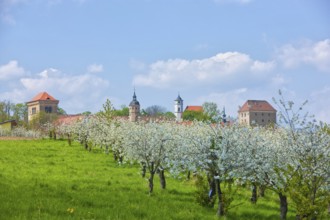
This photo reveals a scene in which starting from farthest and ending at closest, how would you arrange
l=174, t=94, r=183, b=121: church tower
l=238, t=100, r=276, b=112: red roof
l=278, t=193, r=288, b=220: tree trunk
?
l=174, t=94, r=183, b=121: church tower < l=238, t=100, r=276, b=112: red roof < l=278, t=193, r=288, b=220: tree trunk

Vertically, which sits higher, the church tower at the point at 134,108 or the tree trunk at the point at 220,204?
the church tower at the point at 134,108

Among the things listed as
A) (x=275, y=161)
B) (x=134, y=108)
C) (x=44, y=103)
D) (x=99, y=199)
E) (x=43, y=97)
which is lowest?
(x=99, y=199)

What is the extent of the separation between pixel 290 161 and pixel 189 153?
12.8 feet

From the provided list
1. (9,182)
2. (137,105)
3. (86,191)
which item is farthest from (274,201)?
(137,105)

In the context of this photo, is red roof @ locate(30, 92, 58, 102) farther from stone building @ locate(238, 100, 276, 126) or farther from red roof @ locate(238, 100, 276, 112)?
red roof @ locate(238, 100, 276, 112)

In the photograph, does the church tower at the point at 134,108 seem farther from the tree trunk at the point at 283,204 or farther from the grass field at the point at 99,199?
the tree trunk at the point at 283,204

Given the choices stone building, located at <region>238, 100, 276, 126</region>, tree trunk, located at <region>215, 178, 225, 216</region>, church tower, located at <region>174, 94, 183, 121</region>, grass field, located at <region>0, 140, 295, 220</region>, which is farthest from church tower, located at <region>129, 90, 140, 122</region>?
tree trunk, located at <region>215, 178, 225, 216</region>

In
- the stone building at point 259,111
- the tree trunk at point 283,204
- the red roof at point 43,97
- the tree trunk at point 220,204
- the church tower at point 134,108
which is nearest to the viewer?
the tree trunk at point 220,204

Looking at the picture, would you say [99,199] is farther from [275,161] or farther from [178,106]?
[178,106]

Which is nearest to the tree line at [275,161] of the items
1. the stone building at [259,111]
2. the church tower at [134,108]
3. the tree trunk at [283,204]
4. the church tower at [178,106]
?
the tree trunk at [283,204]

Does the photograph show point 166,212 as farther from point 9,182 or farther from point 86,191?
point 9,182

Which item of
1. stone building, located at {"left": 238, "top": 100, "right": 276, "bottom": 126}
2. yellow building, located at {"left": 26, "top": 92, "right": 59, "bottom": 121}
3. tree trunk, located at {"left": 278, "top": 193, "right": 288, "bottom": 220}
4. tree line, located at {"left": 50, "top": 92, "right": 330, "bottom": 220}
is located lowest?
tree trunk, located at {"left": 278, "top": 193, "right": 288, "bottom": 220}

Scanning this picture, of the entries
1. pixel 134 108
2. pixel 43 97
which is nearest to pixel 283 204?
pixel 134 108

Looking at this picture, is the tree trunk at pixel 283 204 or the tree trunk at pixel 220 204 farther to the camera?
the tree trunk at pixel 283 204
